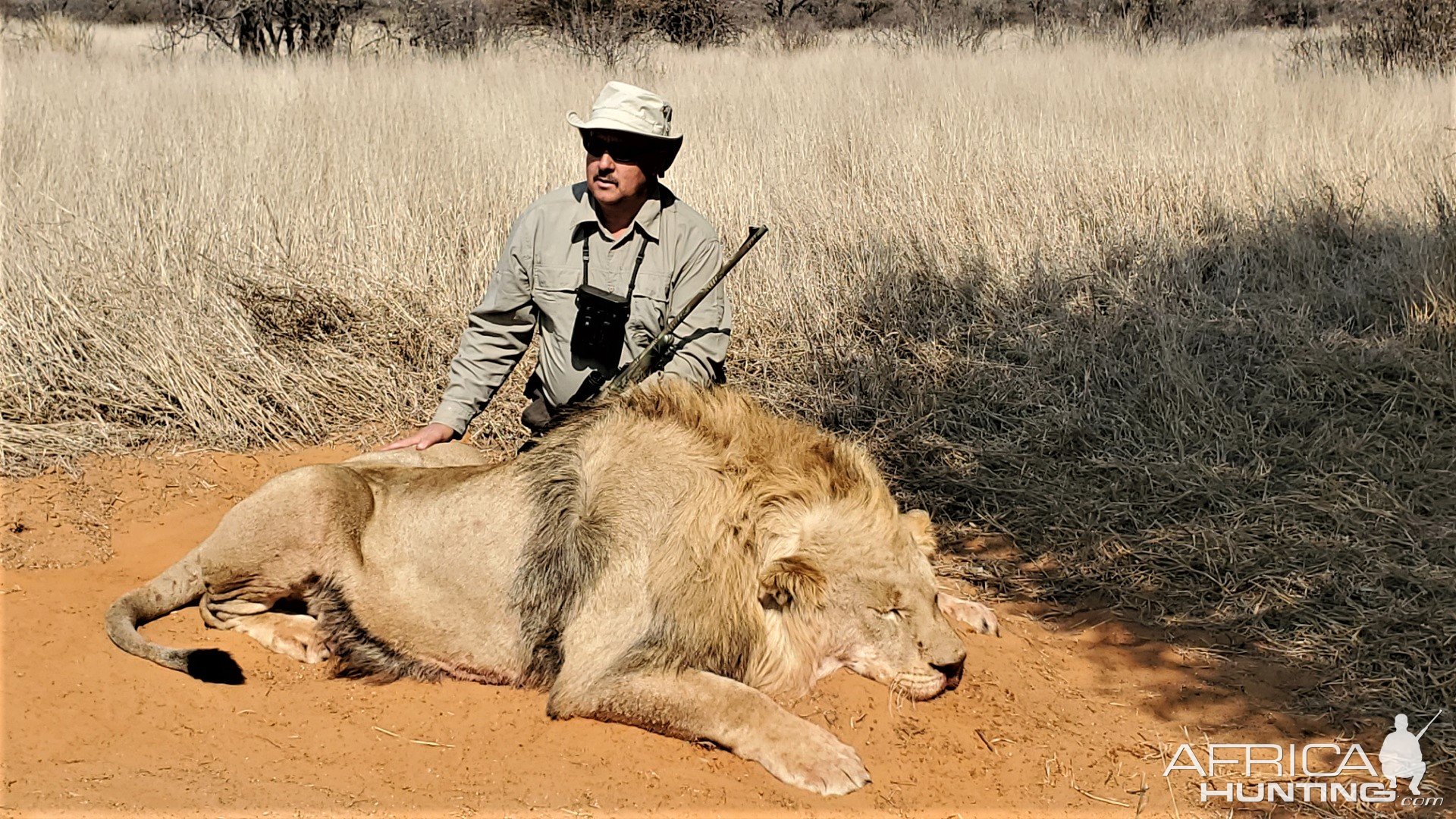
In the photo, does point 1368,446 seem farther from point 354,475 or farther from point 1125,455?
point 354,475

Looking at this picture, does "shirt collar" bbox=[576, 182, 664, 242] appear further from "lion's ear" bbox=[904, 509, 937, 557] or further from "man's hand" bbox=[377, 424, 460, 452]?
"lion's ear" bbox=[904, 509, 937, 557]

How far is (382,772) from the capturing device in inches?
143

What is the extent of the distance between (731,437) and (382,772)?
1431 millimetres

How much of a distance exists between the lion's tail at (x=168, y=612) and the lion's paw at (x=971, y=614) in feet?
8.18

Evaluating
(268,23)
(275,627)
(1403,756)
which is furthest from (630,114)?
(268,23)

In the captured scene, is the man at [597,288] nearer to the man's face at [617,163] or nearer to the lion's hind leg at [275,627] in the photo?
the man's face at [617,163]

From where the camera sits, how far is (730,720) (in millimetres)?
3635

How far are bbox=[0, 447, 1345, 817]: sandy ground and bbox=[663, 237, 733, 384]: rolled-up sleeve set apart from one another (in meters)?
1.34

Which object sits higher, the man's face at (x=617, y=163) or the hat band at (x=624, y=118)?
the hat band at (x=624, y=118)

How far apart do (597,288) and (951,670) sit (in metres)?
2.05

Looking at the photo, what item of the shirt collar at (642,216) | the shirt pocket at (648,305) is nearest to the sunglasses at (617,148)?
the shirt collar at (642,216)

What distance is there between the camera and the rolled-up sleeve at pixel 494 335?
499cm

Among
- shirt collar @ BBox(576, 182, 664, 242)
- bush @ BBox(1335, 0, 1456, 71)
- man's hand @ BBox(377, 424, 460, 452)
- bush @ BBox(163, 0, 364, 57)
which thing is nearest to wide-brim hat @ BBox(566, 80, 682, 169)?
shirt collar @ BBox(576, 182, 664, 242)

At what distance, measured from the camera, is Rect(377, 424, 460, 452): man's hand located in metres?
4.88
